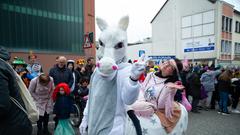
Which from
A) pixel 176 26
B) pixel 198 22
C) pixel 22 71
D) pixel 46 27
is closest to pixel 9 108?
pixel 22 71

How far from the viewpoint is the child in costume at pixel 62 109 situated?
4.79m

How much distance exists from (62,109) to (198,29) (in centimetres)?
2493

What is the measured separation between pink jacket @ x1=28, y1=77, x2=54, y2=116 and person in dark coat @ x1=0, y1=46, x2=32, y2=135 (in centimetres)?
307

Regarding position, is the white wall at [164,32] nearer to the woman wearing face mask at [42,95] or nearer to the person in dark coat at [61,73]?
the person in dark coat at [61,73]

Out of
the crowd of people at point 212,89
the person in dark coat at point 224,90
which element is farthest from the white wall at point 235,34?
the person in dark coat at point 224,90

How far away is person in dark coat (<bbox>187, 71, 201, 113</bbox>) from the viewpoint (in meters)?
8.31

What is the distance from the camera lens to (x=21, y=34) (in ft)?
48.6

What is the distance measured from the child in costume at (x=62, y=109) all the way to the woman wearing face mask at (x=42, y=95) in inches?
11.7

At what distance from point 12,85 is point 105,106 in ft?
2.94

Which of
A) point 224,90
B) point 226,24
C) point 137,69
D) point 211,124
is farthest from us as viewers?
point 226,24

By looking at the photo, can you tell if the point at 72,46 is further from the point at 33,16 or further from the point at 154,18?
the point at 154,18

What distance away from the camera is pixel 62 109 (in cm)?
489

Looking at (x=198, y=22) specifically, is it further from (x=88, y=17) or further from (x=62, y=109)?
(x=62, y=109)

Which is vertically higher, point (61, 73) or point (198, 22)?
point (198, 22)
